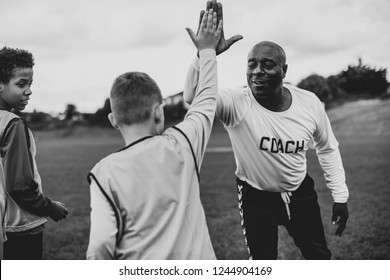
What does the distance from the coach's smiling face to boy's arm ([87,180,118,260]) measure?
146 centimetres

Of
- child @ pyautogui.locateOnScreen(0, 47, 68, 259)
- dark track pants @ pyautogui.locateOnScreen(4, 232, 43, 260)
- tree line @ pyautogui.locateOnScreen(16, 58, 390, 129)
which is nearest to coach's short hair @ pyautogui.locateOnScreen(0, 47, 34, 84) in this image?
child @ pyautogui.locateOnScreen(0, 47, 68, 259)

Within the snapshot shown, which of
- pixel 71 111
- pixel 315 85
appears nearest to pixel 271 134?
pixel 315 85

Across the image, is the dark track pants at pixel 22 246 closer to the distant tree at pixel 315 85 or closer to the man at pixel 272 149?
the man at pixel 272 149

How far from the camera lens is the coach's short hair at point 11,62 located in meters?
2.50

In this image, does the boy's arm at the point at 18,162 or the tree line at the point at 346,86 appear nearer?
the boy's arm at the point at 18,162

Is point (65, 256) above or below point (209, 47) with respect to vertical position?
below

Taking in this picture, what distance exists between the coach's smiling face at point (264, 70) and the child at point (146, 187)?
3.54 feet

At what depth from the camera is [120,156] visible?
5.85 feet

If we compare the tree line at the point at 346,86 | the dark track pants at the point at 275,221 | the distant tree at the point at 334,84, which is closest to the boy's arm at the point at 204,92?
the dark track pants at the point at 275,221

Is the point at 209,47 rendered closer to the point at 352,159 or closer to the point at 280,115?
the point at 280,115

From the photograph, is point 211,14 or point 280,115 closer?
point 211,14
